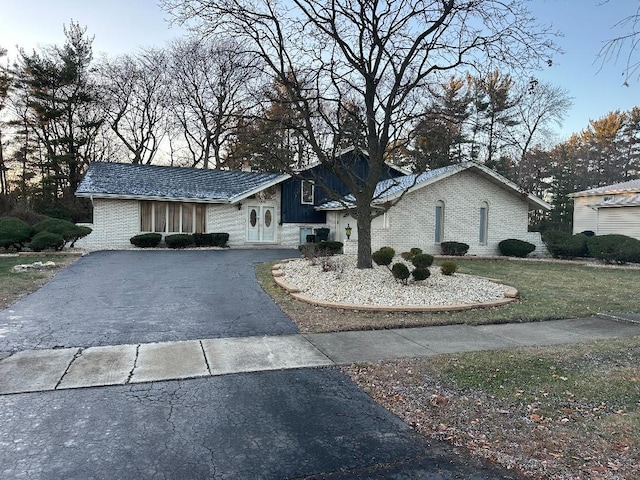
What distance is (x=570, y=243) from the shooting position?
762 inches

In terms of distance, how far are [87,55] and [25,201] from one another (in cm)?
1202

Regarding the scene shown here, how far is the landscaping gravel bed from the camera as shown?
8.46m

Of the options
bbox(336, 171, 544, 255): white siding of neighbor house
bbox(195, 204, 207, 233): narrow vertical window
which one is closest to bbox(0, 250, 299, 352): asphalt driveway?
bbox(336, 171, 544, 255): white siding of neighbor house

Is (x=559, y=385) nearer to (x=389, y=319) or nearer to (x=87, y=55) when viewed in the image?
(x=389, y=319)

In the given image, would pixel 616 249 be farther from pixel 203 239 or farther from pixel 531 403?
pixel 203 239

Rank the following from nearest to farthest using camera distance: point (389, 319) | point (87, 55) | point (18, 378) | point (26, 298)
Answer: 1. point (18, 378)
2. point (389, 319)
3. point (26, 298)
4. point (87, 55)

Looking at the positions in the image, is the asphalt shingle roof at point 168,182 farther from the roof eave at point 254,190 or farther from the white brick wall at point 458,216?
the white brick wall at point 458,216

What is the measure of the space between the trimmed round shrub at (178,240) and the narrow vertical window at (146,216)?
1.41 metres

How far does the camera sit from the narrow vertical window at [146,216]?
21.0 m

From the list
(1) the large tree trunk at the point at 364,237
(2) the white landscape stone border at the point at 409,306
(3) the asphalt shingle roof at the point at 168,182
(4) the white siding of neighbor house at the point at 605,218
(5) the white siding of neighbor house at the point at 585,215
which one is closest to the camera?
(2) the white landscape stone border at the point at 409,306

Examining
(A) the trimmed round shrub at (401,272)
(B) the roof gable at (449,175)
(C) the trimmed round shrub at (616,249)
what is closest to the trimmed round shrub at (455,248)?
(B) the roof gable at (449,175)

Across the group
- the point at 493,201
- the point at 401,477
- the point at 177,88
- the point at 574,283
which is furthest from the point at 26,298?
the point at 177,88

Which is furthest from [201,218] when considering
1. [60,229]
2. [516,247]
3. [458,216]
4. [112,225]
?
[516,247]

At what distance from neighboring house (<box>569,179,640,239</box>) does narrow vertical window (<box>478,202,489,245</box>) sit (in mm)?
7163
